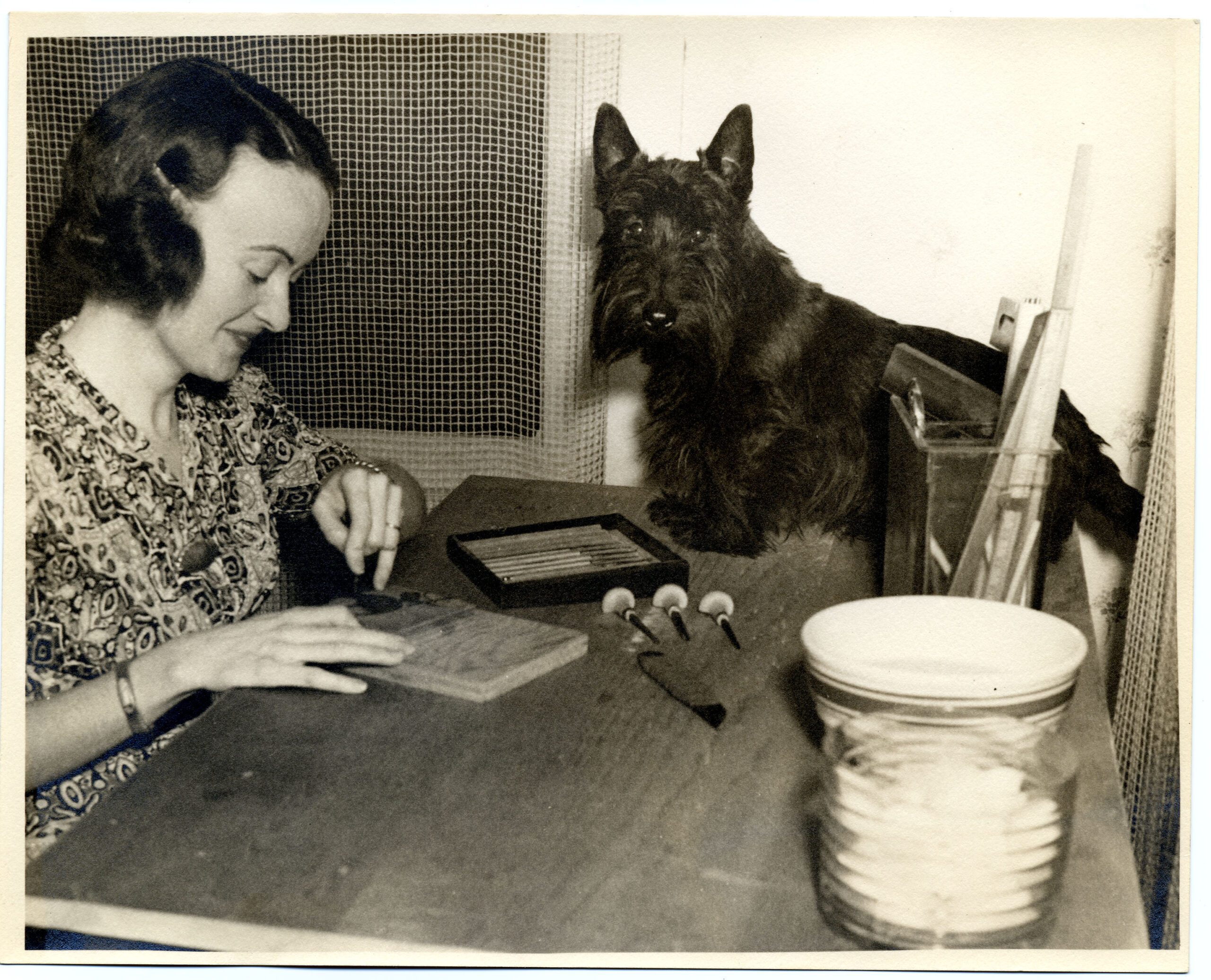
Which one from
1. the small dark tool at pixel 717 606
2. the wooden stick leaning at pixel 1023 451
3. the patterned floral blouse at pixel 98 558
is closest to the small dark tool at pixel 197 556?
the patterned floral blouse at pixel 98 558

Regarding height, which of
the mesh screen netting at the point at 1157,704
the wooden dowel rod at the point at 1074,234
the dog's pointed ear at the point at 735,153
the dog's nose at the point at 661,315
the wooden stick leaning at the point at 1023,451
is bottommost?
the mesh screen netting at the point at 1157,704

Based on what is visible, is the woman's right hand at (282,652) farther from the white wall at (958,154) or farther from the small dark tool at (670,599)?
the white wall at (958,154)

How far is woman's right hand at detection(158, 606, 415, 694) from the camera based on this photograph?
3.18ft

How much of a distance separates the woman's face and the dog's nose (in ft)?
1.34

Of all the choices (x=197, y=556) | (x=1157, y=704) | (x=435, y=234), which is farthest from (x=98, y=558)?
(x=1157, y=704)

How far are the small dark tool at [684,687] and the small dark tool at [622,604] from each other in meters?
0.06

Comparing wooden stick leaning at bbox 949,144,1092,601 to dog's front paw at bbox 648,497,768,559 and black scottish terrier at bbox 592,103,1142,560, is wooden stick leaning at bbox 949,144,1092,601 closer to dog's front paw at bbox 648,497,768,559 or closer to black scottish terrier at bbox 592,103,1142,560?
black scottish terrier at bbox 592,103,1142,560

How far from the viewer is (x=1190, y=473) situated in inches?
43.7

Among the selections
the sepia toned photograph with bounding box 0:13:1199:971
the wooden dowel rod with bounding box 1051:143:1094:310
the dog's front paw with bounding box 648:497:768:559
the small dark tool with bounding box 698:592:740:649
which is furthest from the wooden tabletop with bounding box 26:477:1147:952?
the wooden dowel rod with bounding box 1051:143:1094:310

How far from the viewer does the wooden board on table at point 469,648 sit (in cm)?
98

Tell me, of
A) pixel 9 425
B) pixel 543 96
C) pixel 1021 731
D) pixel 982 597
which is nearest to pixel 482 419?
pixel 543 96

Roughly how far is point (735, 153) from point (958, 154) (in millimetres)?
256

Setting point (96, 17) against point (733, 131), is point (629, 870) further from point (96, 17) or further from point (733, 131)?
point (96, 17)

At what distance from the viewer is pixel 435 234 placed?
1299 mm
